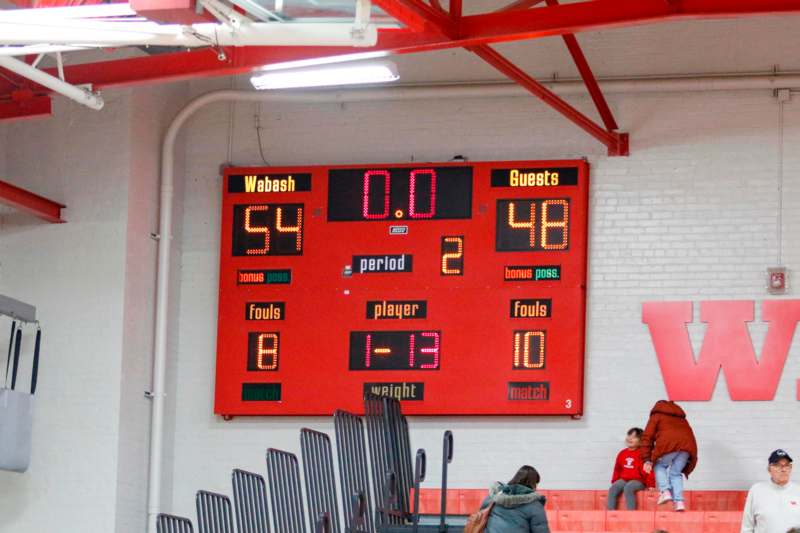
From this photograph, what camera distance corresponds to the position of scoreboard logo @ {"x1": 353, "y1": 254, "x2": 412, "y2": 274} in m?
17.1

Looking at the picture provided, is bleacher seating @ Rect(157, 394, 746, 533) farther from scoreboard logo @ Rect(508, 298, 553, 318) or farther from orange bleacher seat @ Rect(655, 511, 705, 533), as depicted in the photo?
scoreboard logo @ Rect(508, 298, 553, 318)

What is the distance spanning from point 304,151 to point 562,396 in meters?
3.95

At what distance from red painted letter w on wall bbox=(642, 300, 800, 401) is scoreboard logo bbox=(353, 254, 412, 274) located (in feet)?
8.14

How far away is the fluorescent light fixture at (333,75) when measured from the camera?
47.3 feet

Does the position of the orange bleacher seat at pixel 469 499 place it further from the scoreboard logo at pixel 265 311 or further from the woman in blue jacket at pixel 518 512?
the woman in blue jacket at pixel 518 512

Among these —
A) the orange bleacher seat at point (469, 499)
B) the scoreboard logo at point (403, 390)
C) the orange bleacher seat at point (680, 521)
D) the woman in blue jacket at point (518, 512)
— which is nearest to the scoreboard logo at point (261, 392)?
the scoreboard logo at point (403, 390)

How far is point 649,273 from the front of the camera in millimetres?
17016

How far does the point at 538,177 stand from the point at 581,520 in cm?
354

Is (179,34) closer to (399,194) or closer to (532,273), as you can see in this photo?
(399,194)

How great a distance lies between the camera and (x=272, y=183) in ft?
57.8

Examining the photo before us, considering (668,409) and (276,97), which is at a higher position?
(276,97)

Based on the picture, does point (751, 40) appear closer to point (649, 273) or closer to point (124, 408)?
point (649, 273)

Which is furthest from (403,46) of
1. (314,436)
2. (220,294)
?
(220,294)

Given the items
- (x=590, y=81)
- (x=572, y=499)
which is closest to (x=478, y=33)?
(x=590, y=81)
